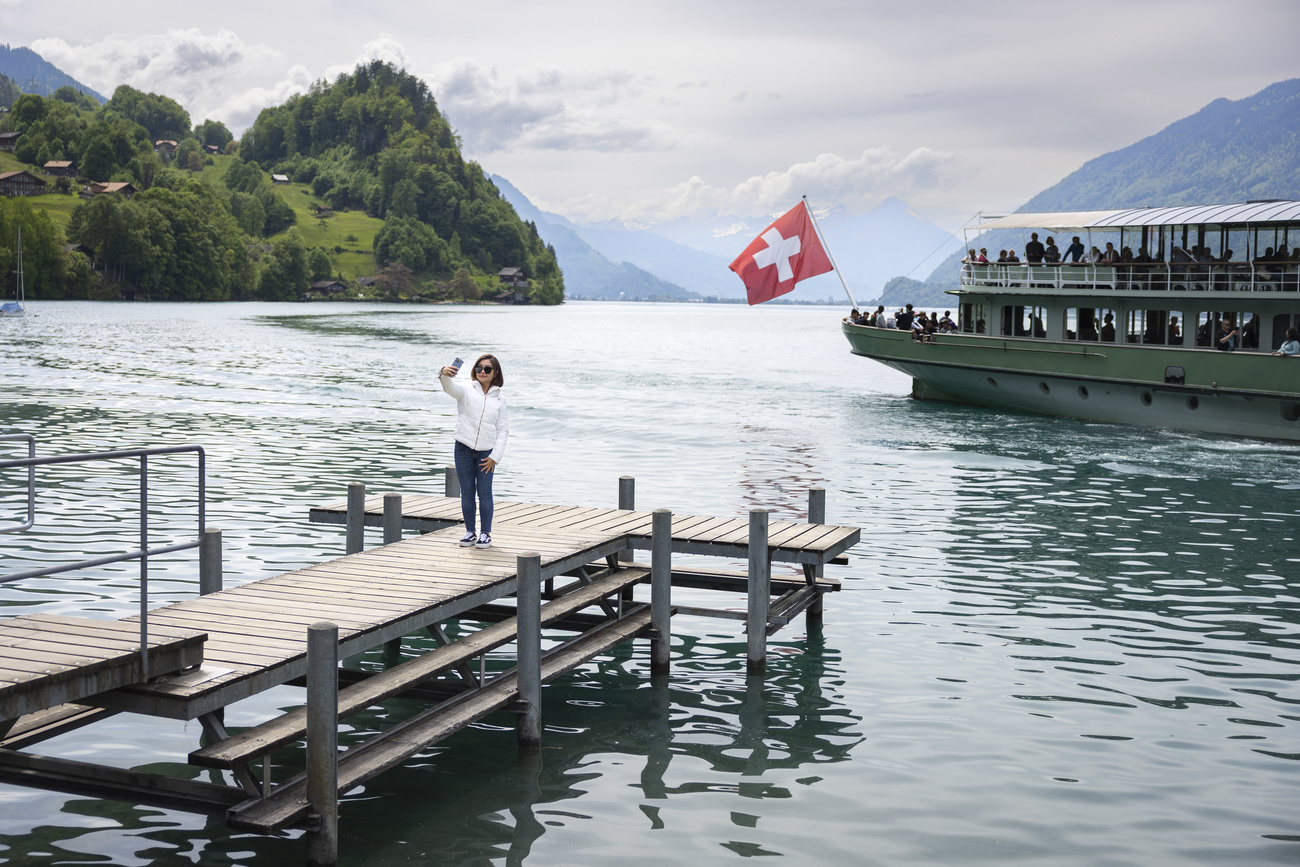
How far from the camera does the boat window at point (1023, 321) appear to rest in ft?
140

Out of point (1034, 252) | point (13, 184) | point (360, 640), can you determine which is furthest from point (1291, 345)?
point (13, 184)

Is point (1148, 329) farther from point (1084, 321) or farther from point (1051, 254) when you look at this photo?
point (1051, 254)

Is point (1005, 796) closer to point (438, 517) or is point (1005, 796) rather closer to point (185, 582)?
point (438, 517)

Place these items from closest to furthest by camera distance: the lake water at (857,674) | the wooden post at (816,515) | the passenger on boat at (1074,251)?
the lake water at (857,674) < the wooden post at (816,515) < the passenger on boat at (1074,251)

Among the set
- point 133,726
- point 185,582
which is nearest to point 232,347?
point 185,582

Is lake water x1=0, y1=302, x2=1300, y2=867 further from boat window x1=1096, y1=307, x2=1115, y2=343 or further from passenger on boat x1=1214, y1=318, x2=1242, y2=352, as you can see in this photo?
boat window x1=1096, y1=307, x2=1115, y2=343

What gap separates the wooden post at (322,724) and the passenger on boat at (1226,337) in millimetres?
35603

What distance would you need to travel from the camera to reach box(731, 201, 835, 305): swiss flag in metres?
39.6

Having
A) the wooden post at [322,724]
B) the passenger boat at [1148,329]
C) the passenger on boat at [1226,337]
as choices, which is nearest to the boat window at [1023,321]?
the passenger boat at [1148,329]

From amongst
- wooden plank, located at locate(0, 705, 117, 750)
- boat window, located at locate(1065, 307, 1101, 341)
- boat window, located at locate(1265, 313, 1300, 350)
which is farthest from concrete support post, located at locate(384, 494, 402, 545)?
boat window, located at locate(1065, 307, 1101, 341)

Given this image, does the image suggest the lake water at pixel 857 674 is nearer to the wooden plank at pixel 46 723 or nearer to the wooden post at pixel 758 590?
the wooden post at pixel 758 590

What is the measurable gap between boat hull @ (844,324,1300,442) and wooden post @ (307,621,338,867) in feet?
115

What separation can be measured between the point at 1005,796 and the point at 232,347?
73.9 metres

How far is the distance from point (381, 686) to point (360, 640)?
56cm
